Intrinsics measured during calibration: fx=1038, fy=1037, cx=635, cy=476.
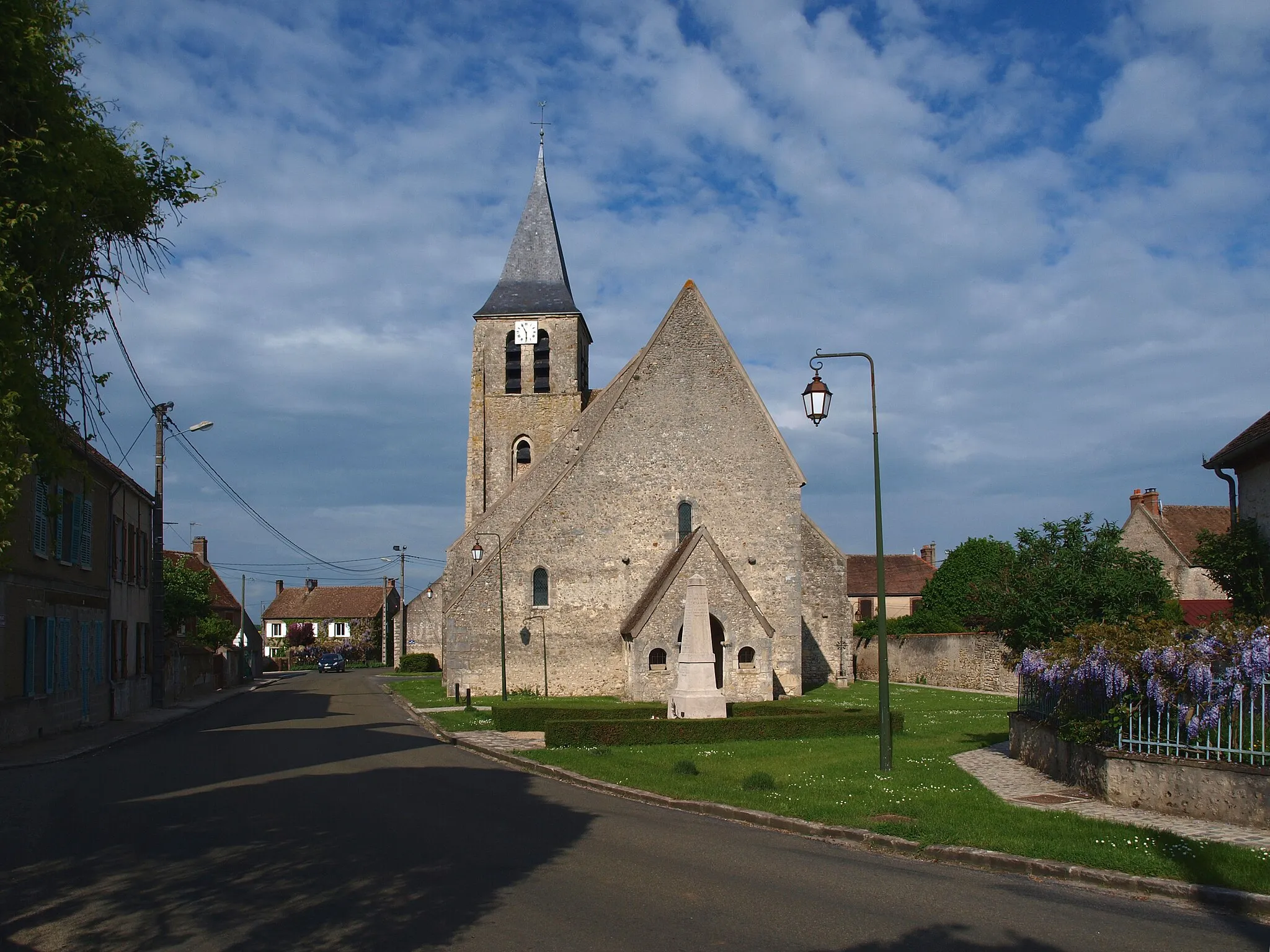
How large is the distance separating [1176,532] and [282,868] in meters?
41.7

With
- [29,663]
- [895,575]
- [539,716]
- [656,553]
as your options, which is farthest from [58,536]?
[895,575]

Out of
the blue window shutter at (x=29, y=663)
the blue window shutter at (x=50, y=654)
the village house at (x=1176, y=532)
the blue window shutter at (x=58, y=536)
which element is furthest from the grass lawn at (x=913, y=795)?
the village house at (x=1176, y=532)

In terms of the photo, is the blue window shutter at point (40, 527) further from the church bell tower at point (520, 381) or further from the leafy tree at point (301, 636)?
the leafy tree at point (301, 636)

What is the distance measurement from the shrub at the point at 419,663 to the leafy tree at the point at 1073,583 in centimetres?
4492

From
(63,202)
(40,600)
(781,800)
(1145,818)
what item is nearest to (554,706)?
(40,600)

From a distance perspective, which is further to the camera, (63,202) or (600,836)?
(600,836)

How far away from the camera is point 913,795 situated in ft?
37.4

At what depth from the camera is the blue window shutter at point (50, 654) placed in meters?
20.1

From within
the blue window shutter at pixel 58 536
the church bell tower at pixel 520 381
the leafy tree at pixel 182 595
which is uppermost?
the church bell tower at pixel 520 381

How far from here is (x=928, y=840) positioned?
8.95 m

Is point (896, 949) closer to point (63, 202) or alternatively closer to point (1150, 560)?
point (63, 202)

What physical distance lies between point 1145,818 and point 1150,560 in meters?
5.79

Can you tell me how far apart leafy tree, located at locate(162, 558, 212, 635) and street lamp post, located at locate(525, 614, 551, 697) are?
15653 mm

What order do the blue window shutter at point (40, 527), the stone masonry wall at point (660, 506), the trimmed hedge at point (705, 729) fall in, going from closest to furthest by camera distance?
the trimmed hedge at point (705, 729) < the blue window shutter at point (40, 527) < the stone masonry wall at point (660, 506)
